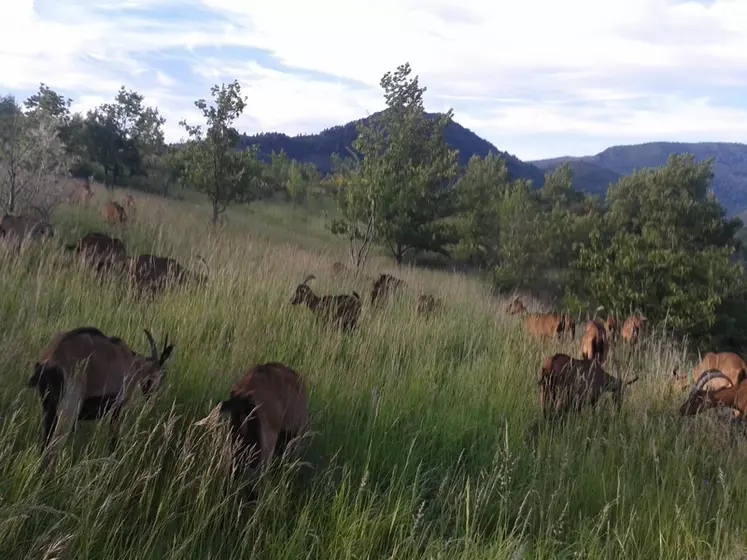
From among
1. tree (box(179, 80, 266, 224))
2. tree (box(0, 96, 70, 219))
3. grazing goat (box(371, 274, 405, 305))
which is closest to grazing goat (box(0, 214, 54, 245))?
tree (box(0, 96, 70, 219))

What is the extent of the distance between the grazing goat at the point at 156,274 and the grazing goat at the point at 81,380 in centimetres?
222

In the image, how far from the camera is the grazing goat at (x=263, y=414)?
5.94 feet

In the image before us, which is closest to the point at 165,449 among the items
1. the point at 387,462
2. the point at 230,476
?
the point at 230,476

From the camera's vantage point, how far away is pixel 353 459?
2.26m

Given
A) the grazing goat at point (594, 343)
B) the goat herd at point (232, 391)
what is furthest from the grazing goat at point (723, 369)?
the grazing goat at point (594, 343)

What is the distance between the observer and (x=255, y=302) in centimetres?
436

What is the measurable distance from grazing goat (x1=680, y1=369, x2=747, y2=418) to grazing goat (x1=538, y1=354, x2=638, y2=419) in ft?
1.47

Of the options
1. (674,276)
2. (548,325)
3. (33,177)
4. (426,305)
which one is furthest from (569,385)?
(674,276)

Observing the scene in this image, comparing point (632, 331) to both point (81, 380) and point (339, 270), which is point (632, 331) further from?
point (81, 380)

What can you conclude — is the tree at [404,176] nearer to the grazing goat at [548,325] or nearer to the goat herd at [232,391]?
the grazing goat at [548,325]

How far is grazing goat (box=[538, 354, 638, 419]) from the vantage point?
120 inches

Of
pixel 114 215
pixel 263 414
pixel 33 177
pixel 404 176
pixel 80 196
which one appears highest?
pixel 404 176

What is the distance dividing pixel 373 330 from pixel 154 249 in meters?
4.04

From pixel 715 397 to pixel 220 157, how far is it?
48.0ft
